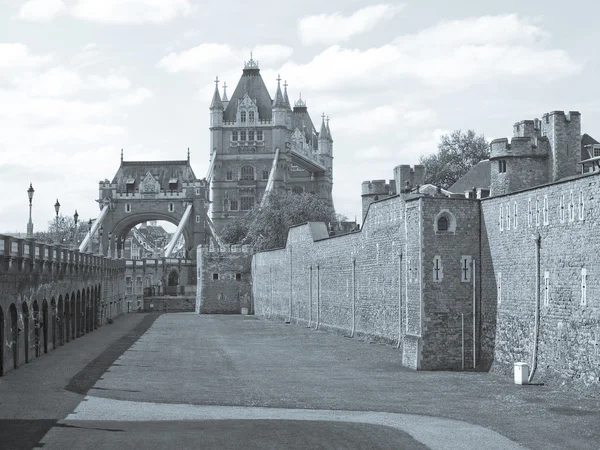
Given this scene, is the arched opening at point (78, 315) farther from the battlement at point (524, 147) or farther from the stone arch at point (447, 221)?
the stone arch at point (447, 221)

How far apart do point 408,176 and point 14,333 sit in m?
32.3

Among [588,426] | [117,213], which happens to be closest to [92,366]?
[588,426]

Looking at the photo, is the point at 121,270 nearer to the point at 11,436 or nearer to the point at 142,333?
the point at 142,333

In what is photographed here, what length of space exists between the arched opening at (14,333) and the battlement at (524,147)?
26.1 m

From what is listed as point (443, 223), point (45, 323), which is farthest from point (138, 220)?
point (443, 223)

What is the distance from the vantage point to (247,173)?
526 feet

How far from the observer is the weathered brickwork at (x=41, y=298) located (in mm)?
35438

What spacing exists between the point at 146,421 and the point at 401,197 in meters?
24.2

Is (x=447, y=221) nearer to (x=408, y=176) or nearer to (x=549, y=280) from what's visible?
(x=549, y=280)

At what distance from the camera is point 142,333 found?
200 ft

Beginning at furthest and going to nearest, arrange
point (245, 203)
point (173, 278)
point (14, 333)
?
point (245, 203)
point (173, 278)
point (14, 333)

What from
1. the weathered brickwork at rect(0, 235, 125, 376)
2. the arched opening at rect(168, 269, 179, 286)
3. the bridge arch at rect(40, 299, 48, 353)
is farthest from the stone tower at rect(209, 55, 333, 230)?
the bridge arch at rect(40, 299, 48, 353)

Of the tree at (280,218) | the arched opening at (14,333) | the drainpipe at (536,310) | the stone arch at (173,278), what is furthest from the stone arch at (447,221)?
the stone arch at (173,278)

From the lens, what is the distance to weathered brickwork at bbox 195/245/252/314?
96.8 metres
